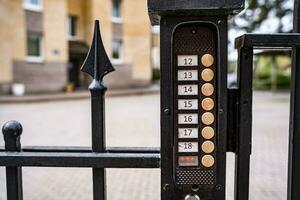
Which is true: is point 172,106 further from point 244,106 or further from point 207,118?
point 244,106

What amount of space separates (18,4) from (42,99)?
610cm

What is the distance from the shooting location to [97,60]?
1620 mm

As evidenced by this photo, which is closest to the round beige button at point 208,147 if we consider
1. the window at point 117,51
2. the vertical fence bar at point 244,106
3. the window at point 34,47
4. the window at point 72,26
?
the vertical fence bar at point 244,106

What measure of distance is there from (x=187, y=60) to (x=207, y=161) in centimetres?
40

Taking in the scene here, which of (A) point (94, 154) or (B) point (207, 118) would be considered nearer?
(B) point (207, 118)

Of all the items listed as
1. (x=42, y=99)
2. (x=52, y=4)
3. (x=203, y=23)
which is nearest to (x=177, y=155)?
(x=203, y=23)

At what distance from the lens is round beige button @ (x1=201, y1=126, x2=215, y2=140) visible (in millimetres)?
1481

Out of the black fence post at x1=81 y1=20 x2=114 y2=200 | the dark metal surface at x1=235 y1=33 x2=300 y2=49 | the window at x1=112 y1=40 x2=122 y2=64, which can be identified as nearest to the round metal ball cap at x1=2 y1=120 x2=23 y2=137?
the black fence post at x1=81 y1=20 x2=114 y2=200

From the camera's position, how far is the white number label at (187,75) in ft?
4.81

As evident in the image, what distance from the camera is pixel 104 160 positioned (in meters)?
1.63

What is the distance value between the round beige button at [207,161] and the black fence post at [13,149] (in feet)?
2.61

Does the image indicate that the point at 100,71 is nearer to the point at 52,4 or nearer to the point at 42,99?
the point at 42,99

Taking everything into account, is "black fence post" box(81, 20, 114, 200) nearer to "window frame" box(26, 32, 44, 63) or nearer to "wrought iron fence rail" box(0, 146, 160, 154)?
"wrought iron fence rail" box(0, 146, 160, 154)

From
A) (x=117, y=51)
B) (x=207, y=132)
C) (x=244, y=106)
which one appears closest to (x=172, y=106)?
(x=207, y=132)
